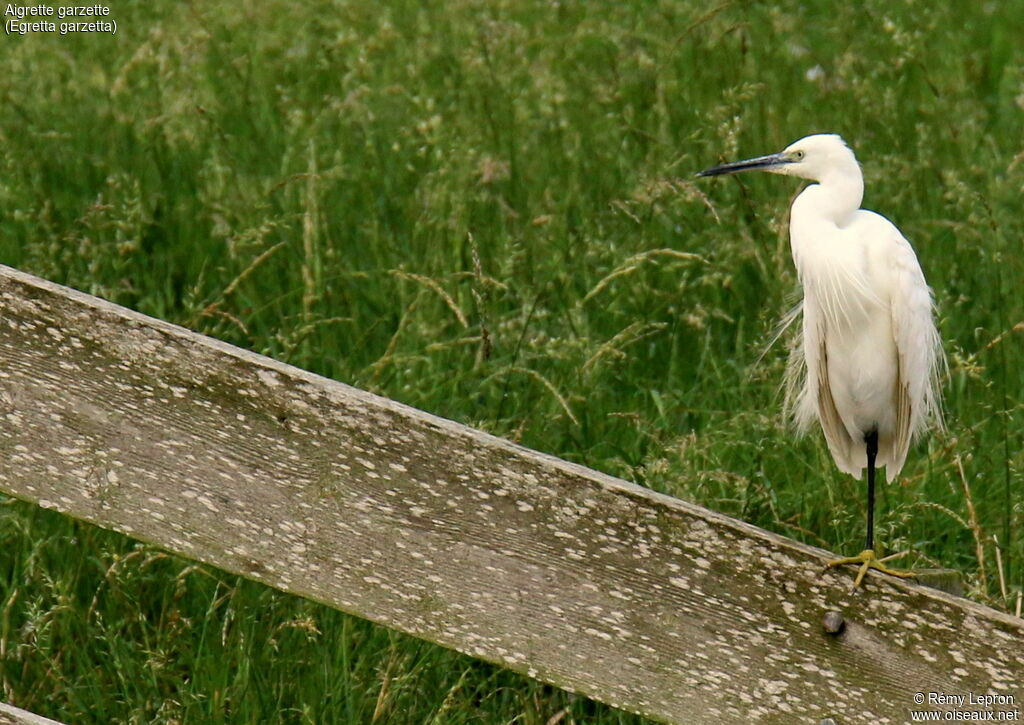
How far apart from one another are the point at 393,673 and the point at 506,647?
33.5 inches

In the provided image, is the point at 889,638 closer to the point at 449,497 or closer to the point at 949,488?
the point at 449,497

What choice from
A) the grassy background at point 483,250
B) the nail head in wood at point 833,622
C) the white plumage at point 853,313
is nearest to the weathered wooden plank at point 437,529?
the nail head in wood at point 833,622

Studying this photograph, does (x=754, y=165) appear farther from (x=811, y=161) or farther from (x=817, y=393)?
(x=817, y=393)

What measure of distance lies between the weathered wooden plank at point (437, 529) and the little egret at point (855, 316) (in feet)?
3.01

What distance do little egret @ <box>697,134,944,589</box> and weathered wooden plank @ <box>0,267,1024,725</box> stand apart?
92 centimetres

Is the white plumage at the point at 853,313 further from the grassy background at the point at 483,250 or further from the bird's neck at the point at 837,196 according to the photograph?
the grassy background at the point at 483,250

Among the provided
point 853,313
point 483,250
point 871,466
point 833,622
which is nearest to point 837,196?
point 853,313

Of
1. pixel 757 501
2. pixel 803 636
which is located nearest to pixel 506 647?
pixel 803 636

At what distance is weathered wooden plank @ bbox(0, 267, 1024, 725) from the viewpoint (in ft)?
5.17

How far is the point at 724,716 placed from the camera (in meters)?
1.58

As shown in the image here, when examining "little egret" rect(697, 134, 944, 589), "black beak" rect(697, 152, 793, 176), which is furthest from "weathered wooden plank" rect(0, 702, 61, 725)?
"black beak" rect(697, 152, 793, 176)

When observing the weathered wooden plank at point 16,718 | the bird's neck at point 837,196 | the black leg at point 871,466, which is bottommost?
the black leg at point 871,466

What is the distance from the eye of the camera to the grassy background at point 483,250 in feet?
8.25

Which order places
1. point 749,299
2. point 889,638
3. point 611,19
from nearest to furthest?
point 889,638 → point 749,299 → point 611,19
